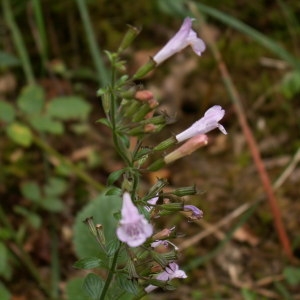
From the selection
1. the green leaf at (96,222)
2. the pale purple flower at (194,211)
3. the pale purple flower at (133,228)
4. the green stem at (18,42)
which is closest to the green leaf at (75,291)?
A: the green leaf at (96,222)

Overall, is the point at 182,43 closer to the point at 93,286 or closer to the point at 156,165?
the point at 156,165

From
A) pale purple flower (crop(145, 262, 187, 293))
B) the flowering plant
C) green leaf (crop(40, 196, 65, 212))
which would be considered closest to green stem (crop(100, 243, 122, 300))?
the flowering plant

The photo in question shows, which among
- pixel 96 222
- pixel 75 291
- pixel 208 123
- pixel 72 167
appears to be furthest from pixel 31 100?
pixel 208 123

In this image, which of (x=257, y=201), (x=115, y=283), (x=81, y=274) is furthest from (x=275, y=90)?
(x=115, y=283)

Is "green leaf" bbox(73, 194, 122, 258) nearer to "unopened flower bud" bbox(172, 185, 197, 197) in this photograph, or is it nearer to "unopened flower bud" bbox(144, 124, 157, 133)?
"unopened flower bud" bbox(172, 185, 197, 197)

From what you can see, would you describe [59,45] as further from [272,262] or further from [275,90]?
[272,262]

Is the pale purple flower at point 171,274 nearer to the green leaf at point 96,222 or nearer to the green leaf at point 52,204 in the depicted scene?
the green leaf at point 96,222
